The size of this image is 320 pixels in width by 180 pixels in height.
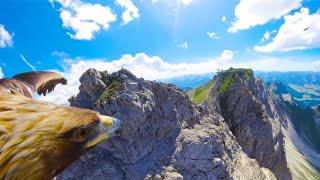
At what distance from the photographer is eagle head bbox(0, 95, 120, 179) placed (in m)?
2.53

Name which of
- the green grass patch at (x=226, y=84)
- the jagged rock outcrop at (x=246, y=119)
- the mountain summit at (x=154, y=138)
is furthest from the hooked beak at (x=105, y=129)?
the green grass patch at (x=226, y=84)

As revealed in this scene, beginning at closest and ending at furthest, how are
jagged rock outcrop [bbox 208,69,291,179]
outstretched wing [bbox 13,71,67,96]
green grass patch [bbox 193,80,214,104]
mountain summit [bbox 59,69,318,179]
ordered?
outstretched wing [bbox 13,71,67,96] → mountain summit [bbox 59,69,318,179] → jagged rock outcrop [bbox 208,69,291,179] → green grass patch [bbox 193,80,214,104]

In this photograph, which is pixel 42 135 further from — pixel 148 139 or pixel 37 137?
pixel 148 139

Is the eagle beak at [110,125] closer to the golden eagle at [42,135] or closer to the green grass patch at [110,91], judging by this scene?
the golden eagle at [42,135]

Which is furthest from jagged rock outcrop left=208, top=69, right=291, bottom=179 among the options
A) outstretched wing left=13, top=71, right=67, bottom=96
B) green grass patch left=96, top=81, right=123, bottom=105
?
outstretched wing left=13, top=71, right=67, bottom=96

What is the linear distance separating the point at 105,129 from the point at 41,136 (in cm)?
63

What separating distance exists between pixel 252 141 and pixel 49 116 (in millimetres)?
141754

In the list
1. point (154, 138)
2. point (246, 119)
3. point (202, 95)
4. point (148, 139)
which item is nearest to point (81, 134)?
point (148, 139)

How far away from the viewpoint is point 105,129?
3211mm

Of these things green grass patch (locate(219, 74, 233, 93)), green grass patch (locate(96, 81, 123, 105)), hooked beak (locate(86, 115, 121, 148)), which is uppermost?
hooked beak (locate(86, 115, 121, 148))

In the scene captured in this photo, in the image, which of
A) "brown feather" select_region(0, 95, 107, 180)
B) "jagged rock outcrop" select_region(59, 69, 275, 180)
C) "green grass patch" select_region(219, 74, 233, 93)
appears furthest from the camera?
"green grass patch" select_region(219, 74, 233, 93)

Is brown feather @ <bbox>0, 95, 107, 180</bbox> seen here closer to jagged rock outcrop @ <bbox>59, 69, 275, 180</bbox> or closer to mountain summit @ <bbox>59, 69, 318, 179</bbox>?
mountain summit @ <bbox>59, 69, 318, 179</bbox>

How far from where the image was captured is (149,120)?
255 ft

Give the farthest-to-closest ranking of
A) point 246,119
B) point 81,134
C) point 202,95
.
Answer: point 202,95
point 246,119
point 81,134
